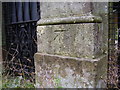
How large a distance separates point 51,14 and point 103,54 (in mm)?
724

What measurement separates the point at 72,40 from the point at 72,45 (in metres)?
0.05

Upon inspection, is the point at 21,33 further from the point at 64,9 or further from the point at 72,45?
the point at 72,45

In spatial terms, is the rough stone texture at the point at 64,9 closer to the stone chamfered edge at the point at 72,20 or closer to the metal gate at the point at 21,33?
the stone chamfered edge at the point at 72,20

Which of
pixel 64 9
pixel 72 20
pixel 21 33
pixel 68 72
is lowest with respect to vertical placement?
pixel 68 72

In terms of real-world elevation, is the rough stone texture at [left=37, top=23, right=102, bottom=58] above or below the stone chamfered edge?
below

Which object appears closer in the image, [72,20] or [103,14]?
[72,20]

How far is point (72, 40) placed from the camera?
1.18m

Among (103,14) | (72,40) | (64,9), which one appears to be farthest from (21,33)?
(103,14)

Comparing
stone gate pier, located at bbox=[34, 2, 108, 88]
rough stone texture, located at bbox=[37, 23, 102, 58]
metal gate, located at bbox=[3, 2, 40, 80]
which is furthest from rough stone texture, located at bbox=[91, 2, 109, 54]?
metal gate, located at bbox=[3, 2, 40, 80]

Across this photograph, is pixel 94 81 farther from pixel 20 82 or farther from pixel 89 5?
pixel 20 82

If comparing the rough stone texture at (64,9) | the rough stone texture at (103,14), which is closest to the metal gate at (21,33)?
the rough stone texture at (64,9)

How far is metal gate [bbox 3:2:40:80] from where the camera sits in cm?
281

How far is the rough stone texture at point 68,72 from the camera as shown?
3.51 ft

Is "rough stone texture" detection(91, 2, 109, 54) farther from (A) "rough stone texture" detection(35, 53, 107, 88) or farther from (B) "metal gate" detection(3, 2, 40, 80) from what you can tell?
(B) "metal gate" detection(3, 2, 40, 80)
